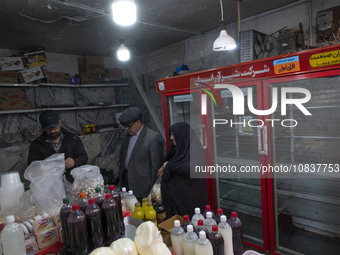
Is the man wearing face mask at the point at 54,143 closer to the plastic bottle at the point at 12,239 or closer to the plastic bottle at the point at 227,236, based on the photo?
the plastic bottle at the point at 12,239

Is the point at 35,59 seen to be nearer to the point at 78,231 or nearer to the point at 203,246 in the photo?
the point at 78,231

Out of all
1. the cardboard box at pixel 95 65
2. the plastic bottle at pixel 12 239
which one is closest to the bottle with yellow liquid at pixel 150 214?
the plastic bottle at pixel 12 239

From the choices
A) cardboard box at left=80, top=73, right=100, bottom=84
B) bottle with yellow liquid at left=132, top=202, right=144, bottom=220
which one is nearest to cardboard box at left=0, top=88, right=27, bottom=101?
cardboard box at left=80, top=73, right=100, bottom=84

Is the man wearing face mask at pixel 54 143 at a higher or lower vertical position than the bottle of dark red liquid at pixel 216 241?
higher

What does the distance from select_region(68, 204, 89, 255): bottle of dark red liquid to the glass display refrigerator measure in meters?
1.99

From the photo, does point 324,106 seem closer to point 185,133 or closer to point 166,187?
point 185,133

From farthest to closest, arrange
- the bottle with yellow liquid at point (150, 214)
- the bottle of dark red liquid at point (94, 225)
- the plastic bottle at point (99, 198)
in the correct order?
the bottle with yellow liquid at point (150, 214) < the plastic bottle at point (99, 198) < the bottle of dark red liquid at point (94, 225)

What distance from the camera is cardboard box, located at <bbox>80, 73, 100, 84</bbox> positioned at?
468 centimetres

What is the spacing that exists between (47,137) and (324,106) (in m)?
2.93

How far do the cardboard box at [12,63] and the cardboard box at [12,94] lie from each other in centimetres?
37

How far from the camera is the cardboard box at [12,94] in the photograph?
3.68 meters

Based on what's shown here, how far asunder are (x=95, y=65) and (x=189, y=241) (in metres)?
4.48

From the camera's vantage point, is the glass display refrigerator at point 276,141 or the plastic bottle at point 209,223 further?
the glass display refrigerator at point 276,141

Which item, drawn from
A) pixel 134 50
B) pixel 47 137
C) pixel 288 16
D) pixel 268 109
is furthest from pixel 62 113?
pixel 288 16
